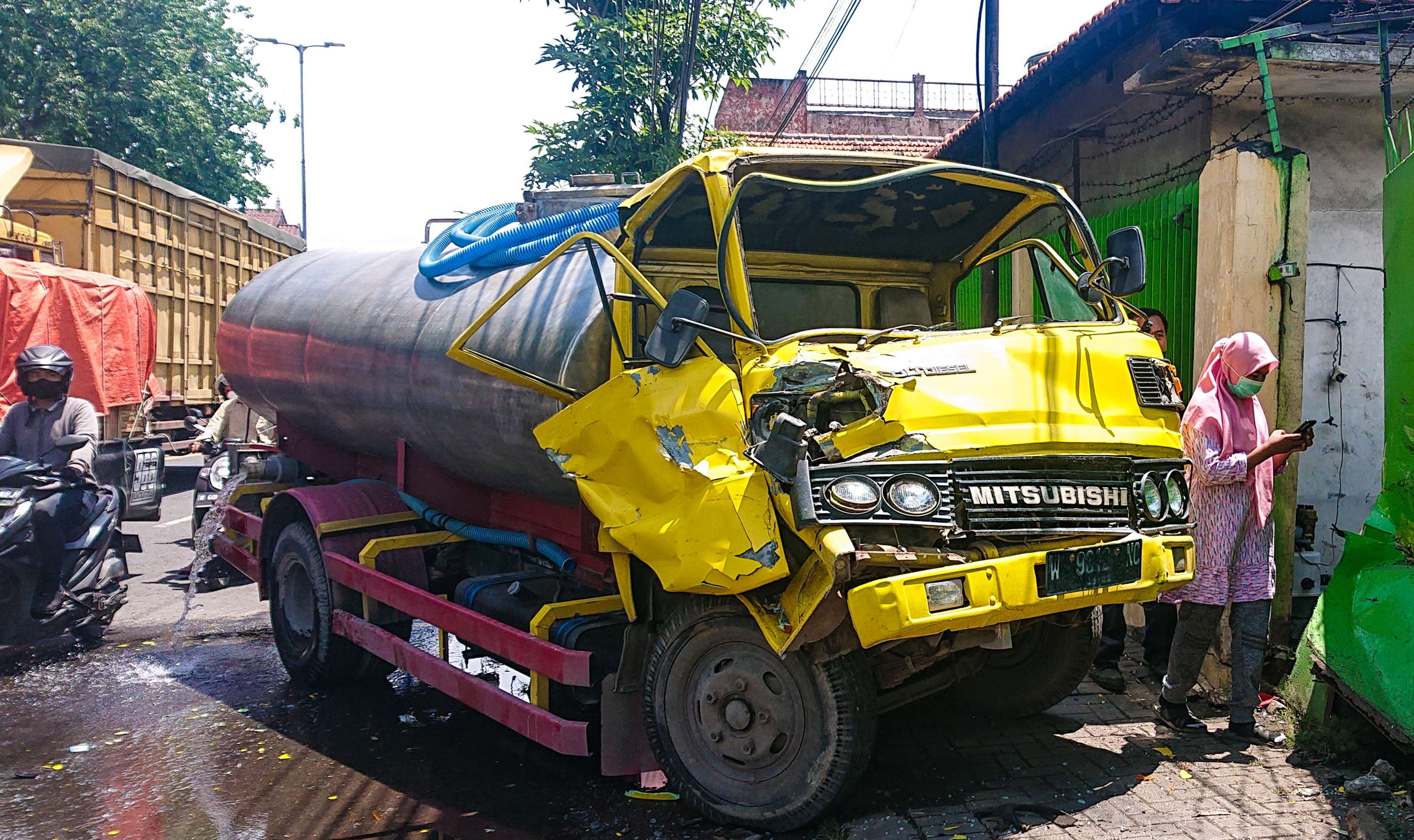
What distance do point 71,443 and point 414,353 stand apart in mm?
3012

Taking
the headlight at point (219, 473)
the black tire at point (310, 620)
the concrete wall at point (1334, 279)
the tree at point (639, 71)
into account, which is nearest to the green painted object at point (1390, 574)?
the concrete wall at point (1334, 279)

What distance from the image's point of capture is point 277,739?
537cm

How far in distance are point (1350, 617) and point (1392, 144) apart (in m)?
2.31

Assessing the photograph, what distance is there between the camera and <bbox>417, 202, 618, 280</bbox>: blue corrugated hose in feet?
17.7

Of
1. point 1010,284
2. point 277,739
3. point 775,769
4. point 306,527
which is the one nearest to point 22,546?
point 306,527

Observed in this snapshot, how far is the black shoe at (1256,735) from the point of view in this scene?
4.71 meters

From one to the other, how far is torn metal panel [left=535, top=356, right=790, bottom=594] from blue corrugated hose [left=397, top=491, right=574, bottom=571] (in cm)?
100

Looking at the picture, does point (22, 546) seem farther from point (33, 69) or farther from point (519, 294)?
point (33, 69)

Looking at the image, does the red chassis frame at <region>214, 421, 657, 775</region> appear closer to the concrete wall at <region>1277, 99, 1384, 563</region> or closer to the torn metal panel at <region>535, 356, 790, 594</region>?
the torn metal panel at <region>535, 356, 790, 594</region>

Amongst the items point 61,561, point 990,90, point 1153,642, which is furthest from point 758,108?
point 1153,642

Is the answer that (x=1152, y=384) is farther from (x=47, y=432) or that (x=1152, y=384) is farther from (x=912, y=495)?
(x=47, y=432)

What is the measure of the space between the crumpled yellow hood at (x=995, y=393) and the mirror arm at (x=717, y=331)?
67 millimetres

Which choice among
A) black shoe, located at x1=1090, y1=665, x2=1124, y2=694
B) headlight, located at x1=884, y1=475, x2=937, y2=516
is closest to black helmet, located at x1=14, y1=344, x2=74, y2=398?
headlight, located at x1=884, y1=475, x2=937, y2=516

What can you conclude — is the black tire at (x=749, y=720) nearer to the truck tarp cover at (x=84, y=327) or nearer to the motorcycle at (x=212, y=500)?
the motorcycle at (x=212, y=500)
